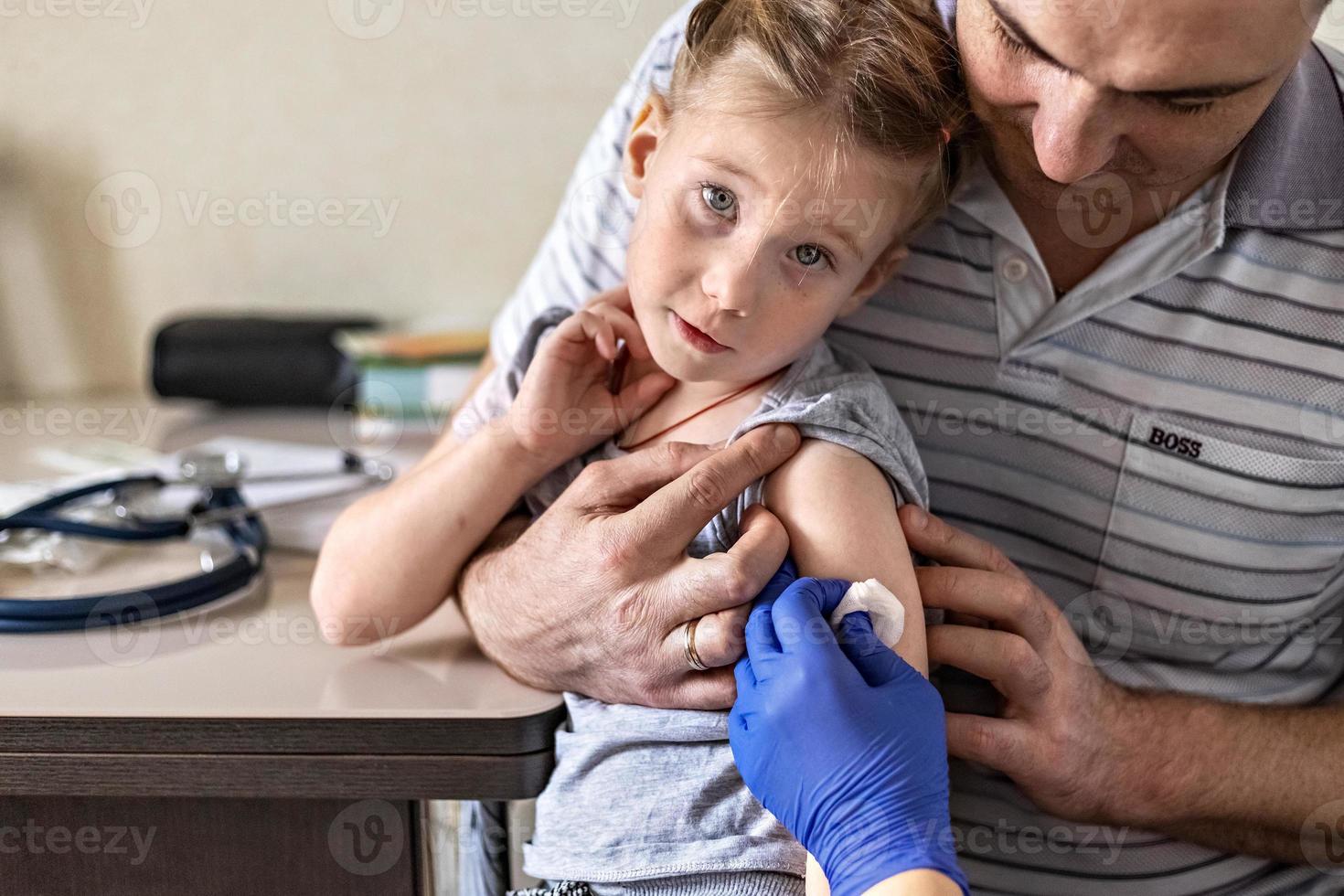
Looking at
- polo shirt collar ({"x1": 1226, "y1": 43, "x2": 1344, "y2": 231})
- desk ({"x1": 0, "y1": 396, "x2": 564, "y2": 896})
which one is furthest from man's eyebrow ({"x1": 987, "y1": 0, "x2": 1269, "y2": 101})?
desk ({"x1": 0, "y1": 396, "x2": 564, "y2": 896})

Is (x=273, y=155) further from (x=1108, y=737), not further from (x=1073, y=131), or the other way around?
(x=1108, y=737)

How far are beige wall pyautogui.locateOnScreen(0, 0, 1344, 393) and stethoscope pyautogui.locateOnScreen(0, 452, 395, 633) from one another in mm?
609

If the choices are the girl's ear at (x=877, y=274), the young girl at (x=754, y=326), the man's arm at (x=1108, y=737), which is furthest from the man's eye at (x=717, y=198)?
the man's arm at (x=1108, y=737)

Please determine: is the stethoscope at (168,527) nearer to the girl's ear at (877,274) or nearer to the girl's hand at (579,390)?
the girl's hand at (579,390)

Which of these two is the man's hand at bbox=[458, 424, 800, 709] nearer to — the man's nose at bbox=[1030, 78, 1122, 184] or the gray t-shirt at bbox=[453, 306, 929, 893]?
the gray t-shirt at bbox=[453, 306, 929, 893]

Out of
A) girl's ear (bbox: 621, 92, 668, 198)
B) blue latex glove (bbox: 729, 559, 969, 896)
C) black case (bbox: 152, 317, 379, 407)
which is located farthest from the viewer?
black case (bbox: 152, 317, 379, 407)

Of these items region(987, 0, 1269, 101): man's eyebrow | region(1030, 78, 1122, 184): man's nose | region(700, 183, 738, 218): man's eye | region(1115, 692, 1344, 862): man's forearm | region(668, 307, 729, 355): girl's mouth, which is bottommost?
region(1115, 692, 1344, 862): man's forearm

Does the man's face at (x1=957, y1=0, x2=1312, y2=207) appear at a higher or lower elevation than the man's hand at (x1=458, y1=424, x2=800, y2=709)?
higher

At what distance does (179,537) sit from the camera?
123 cm

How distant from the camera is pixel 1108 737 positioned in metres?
0.98

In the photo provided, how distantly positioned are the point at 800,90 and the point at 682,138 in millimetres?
102

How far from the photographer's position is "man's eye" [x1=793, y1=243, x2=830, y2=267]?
874 mm

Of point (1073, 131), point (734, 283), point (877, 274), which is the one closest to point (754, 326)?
point (734, 283)

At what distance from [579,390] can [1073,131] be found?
44 centimetres
